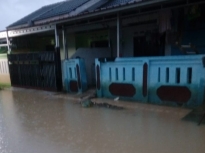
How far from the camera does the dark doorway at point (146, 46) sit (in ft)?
26.6

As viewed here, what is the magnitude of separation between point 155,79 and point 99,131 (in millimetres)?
2313

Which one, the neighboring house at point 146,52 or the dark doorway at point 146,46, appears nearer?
the neighboring house at point 146,52

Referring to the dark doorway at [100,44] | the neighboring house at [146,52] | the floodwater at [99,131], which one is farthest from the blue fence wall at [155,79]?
the dark doorway at [100,44]

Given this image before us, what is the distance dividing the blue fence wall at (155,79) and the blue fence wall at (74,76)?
84cm

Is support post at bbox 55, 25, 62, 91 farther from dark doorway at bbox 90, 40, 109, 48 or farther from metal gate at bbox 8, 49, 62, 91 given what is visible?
dark doorway at bbox 90, 40, 109, 48

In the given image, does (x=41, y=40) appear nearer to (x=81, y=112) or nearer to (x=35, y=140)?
(x=81, y=112)

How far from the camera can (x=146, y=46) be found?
8469 millimetres

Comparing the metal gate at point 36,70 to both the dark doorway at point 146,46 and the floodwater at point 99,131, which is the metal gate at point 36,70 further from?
the dark doorway at point 146,46

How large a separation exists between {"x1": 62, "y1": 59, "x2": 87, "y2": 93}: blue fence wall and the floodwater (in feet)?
5.60

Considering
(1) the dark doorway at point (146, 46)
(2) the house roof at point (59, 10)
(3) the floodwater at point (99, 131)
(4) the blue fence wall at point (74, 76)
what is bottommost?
(3) the floodwater at point (99, 131)

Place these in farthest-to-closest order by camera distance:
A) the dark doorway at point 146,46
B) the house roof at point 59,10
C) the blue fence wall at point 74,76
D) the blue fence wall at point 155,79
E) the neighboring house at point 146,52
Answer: the house roof at point 59,10
the dark doorway at point 146,46
the blue fence wall at point 74,76
the neighboring house at point 146,52
the blue fence wall at point 155,79

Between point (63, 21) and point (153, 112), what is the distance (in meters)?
4.69

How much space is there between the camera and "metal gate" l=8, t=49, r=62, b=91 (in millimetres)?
7569

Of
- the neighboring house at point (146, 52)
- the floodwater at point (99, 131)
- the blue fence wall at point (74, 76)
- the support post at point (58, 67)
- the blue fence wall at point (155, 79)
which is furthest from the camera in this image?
the support post at point (58, 67)
